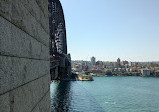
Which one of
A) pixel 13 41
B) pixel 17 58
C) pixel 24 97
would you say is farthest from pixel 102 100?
pixel 13 41

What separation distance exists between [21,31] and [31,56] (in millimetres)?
535

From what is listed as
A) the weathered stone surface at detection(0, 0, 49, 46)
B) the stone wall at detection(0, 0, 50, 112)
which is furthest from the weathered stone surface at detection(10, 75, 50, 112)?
the weathered stone surface at detection(0, 0, 49, 46)

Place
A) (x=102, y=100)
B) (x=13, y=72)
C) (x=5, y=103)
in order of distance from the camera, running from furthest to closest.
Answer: (x=102, y=100)
(x=13, y=72)
(x=5, y=103)

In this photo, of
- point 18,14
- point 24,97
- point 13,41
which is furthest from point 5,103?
point 18,14

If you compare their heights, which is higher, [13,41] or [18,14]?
[18,14]

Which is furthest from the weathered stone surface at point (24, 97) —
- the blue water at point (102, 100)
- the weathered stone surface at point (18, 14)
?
the blue water at point (102, 100)

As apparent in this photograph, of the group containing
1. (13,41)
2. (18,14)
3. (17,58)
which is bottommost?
(17,58)

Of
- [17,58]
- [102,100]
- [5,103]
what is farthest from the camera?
[102,100]

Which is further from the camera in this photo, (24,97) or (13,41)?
(24,97)

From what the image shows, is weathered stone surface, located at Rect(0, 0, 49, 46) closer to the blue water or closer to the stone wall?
the stone wall

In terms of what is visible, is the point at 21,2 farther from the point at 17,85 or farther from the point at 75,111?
the point at 75,111

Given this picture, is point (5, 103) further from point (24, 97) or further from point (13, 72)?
point (24, 97)

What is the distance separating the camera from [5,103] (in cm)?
164

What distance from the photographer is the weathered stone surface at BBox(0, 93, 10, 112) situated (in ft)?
5.13
